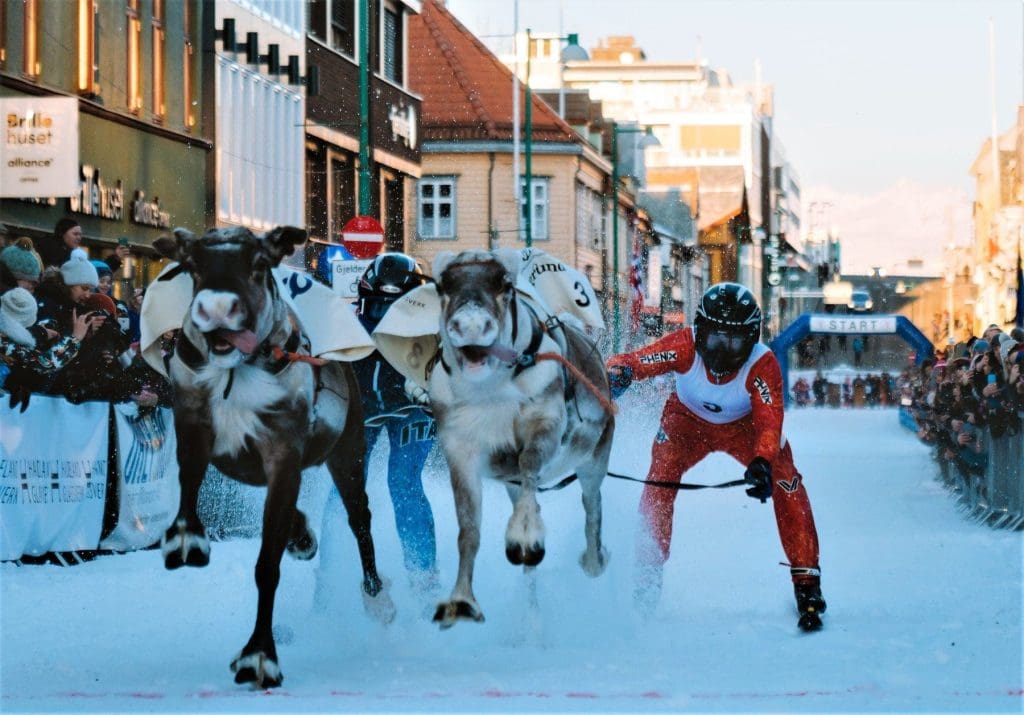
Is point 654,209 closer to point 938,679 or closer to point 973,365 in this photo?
point 973,365

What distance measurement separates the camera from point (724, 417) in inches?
353

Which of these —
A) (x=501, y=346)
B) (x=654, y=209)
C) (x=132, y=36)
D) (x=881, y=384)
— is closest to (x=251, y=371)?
(x=501, y=346)

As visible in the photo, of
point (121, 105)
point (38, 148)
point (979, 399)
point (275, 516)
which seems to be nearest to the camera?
point (275, 516)

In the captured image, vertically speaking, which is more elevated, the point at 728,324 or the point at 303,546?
the point at 728,324

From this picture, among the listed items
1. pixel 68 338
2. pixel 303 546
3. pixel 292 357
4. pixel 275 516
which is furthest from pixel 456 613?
pixel 68 338

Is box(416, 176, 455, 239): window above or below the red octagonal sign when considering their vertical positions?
above

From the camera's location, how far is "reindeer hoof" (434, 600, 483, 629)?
22.9ft

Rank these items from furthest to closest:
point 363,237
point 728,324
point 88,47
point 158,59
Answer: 1. point 158,59
2. point 88,47
3. point 363,237
4. point 728,324

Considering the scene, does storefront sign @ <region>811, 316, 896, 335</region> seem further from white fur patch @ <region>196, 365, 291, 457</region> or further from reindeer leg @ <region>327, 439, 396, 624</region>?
white fur patch @ <region>196, 365, 291, 457</region>

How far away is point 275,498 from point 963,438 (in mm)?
9446

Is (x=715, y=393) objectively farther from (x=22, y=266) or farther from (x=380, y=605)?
(x=22, y=266)

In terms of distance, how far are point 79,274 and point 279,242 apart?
4533mm

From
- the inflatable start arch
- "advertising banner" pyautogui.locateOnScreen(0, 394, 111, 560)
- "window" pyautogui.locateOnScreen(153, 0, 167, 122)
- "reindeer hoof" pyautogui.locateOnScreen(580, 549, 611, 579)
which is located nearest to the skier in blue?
"reindeer hoof" pyautogui.locateOnScreen(580, 549, 611, 579)

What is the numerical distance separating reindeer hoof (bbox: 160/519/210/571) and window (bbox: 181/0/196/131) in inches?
788
